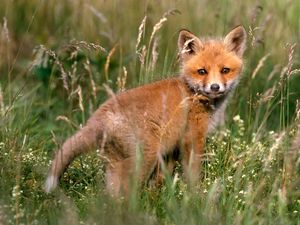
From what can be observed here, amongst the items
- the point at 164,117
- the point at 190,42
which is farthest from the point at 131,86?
the point at 164,117

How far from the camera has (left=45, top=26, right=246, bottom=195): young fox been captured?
562 centimetres

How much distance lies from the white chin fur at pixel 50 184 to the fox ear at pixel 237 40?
7.02 feet

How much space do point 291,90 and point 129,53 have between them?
5.97ft

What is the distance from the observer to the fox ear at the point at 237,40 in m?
6.84

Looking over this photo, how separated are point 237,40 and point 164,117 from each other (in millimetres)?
1335

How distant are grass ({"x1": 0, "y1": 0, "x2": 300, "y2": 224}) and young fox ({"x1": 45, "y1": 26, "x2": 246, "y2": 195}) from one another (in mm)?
135

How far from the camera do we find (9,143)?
5.83 meters

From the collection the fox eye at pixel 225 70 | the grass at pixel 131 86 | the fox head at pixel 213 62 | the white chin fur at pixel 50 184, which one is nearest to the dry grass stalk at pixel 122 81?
the grass at pixel 131 86

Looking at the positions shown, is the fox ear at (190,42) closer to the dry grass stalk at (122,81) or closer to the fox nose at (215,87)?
the fox nose at (215,87)

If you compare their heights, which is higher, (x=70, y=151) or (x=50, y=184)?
(x=70, y=151)

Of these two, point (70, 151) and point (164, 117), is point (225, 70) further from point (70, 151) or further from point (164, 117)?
point (70, 151)

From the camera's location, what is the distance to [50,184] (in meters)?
5.34

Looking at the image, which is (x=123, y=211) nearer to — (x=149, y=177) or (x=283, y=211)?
(x=283, y=211)

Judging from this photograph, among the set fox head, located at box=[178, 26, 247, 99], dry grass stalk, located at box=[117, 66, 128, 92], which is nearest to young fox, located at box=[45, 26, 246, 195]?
fox head, located at box=[178, 26, 247, 99]
